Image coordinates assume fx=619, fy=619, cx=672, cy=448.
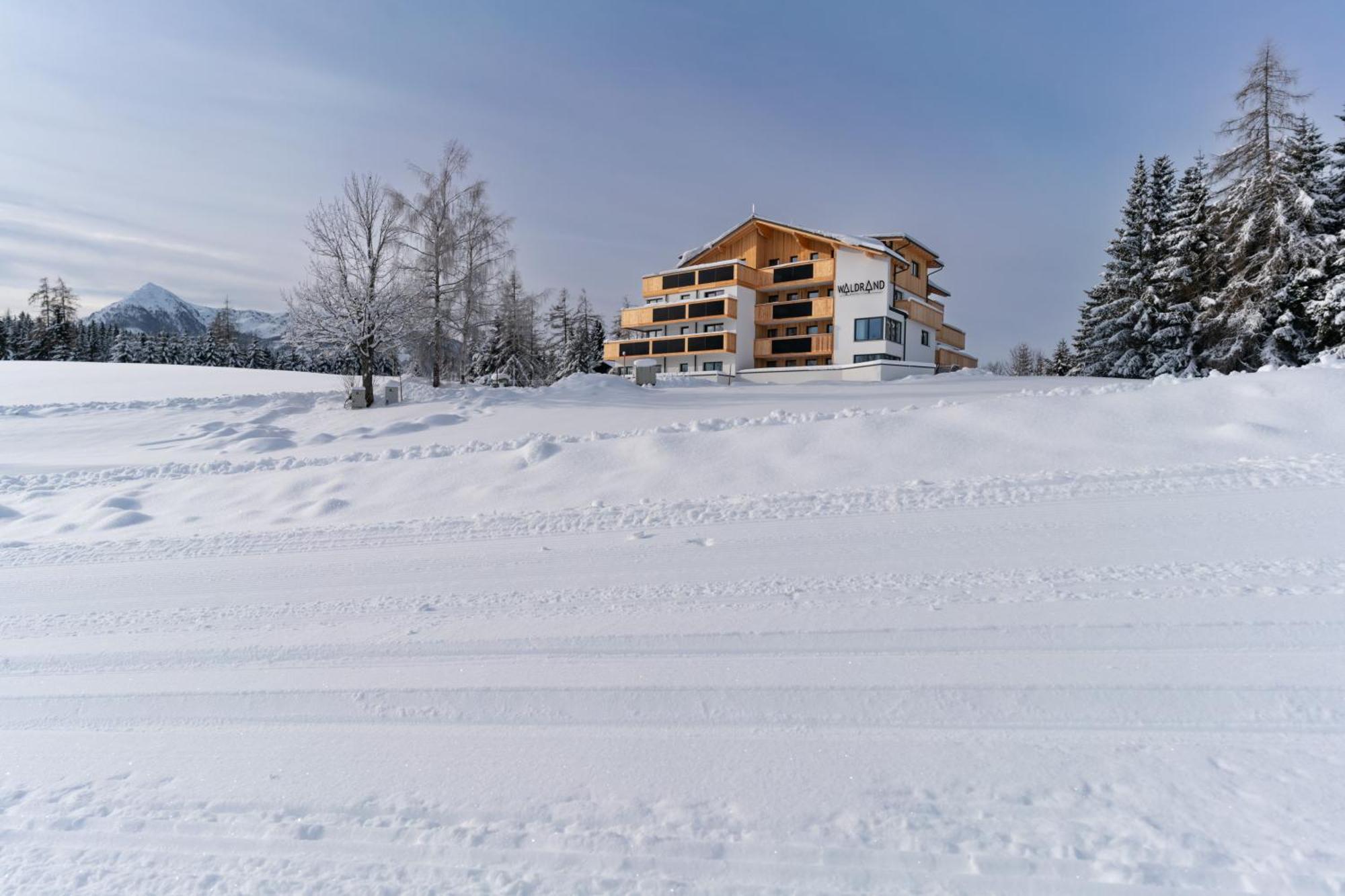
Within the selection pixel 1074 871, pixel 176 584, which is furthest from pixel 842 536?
pixel 176 584

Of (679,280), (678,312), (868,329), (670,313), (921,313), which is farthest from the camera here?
(679,280)

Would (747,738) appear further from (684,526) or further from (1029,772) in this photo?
(684,526)

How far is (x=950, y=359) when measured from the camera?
39156 mm

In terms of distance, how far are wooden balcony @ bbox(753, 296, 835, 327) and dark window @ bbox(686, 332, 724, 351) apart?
147 inches

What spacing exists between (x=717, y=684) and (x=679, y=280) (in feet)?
130

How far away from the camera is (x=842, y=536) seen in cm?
662

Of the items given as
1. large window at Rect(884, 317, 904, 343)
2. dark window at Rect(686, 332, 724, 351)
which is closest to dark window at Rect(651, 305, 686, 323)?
dark window at Rect(686, 332, 724, 351)

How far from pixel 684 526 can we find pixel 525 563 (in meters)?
1.92

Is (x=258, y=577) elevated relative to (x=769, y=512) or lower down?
lower down

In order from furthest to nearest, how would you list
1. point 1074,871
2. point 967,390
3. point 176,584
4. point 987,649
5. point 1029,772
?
point 967,390 < point 176,584 < point 987,649 < point 1029,772 < point 1074,871

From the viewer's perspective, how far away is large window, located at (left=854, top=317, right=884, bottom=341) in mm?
34375

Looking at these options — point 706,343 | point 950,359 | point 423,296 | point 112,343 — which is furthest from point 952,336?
point 112,343

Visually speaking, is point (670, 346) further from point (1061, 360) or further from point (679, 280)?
point (1061, 360)

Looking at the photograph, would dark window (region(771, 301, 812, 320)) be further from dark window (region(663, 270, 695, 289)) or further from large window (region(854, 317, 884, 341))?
dark window (region(663, 270, 695, 289))
